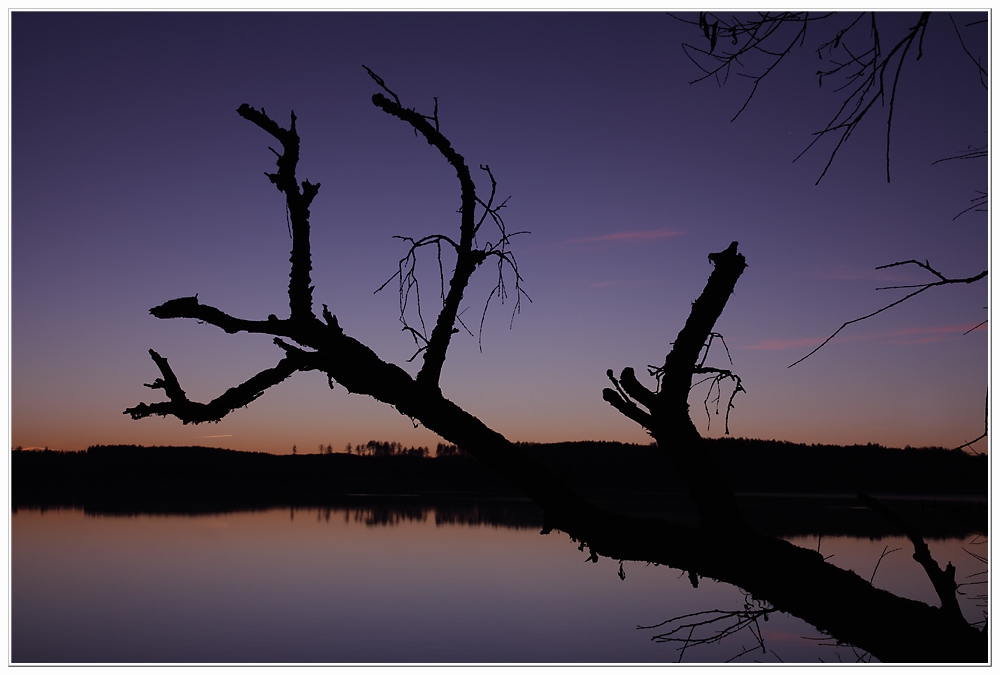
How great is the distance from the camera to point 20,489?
10194cm

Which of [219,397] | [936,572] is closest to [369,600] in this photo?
[219,397]

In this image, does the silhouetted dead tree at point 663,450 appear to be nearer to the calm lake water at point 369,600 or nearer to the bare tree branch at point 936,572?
the bare tree branch at point 936,572

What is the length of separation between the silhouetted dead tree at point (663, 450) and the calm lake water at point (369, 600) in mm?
9054

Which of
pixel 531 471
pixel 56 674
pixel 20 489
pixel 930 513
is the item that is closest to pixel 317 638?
pixel 56 674

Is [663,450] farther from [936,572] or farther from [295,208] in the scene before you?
[295,208]

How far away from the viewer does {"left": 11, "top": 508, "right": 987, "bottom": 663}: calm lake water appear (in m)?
19.8

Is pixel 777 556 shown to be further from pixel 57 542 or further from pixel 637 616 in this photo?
pixel 57 542

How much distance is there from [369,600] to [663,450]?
25.6m

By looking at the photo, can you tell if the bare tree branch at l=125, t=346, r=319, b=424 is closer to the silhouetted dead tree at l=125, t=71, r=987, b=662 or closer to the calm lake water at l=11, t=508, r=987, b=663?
the silhouetted dead tree at l=125, t=71, r=987, b=662

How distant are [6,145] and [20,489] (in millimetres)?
117831

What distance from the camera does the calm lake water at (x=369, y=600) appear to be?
64.8 ft

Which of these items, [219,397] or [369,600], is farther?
[369,600]

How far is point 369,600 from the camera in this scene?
2620cm

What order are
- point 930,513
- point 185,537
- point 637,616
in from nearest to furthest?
point 637,616 < point 185,537 < point 930,513
